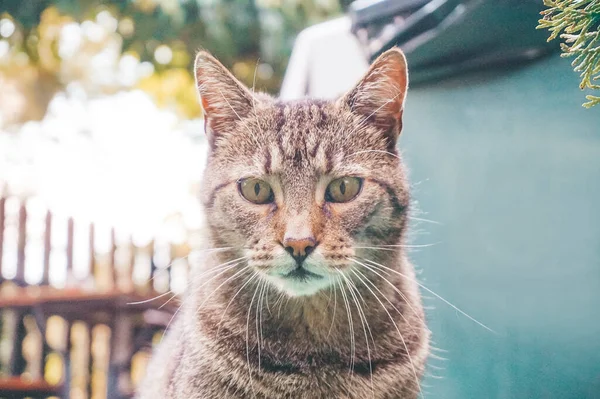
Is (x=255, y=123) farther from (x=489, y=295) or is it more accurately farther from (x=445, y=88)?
(x=489, y=295)

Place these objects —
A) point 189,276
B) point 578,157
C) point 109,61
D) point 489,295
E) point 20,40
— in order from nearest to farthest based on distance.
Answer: point 578,157, point 489,295, point 189,276, point 20,40, point 109,61

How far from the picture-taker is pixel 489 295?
1.02m

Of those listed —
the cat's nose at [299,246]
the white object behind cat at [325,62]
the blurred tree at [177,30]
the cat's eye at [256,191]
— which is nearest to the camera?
the cat's nose at [299,246]

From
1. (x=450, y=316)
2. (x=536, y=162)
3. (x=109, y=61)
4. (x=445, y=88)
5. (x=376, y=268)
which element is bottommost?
(x=450, y=316)

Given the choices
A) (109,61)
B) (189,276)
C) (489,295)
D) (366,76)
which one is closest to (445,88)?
(366,76)

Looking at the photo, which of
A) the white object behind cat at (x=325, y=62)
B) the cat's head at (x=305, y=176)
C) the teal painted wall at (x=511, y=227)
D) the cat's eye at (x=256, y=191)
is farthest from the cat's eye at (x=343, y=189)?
the white object behind cat at (x=325, y=62)

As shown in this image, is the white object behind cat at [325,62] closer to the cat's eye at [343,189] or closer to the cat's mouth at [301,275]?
the cat's eye at [343,189]

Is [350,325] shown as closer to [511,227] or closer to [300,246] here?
[300,246]

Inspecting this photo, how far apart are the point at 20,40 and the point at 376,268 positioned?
217cm

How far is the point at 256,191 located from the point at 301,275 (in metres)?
0.18

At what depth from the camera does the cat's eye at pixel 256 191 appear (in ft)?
3.10

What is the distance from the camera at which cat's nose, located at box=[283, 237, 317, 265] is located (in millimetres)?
840

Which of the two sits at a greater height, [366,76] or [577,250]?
[366,76]

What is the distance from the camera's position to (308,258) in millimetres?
846
